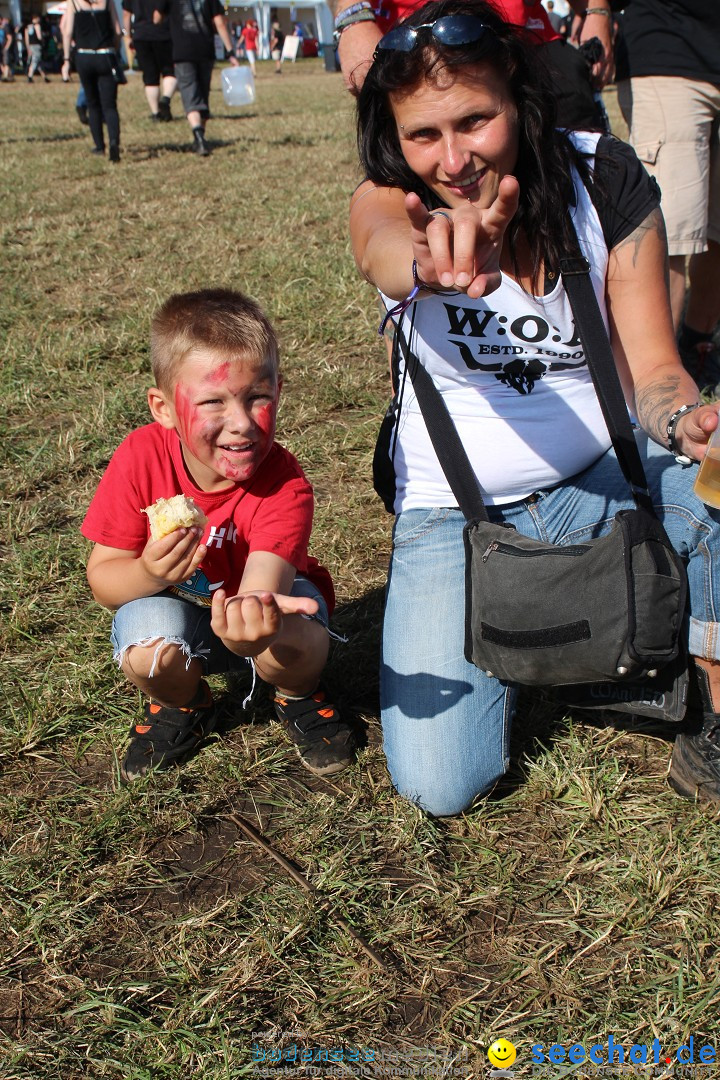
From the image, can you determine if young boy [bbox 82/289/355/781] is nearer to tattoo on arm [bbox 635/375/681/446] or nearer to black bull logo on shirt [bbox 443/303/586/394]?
black bull logo on shirt [bbox 443/303/586/394]

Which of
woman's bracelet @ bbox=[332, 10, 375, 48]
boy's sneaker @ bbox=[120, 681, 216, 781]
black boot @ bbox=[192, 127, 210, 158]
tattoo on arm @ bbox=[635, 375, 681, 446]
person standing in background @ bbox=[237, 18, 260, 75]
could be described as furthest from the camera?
person standing in background @ bbox=[237, 18, 260, 75]

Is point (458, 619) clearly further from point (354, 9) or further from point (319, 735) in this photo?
point (354, 9)

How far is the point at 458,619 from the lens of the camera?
2.48 metres

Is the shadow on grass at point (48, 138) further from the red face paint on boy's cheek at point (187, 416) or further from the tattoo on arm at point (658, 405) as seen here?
the tattoo on arm at point (658, 405)

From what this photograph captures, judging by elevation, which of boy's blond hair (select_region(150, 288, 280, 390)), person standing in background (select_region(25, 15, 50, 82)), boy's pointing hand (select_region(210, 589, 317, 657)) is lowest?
boy's pointing hand (select_region(210, 589, 317, 657))

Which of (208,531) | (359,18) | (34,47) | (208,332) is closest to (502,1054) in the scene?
(208,531)

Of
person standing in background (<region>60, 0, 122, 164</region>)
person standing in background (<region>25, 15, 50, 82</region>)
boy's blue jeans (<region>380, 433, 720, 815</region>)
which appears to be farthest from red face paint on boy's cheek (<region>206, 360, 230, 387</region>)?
person standing in background (<region>25, 15, 50, 82</region>)

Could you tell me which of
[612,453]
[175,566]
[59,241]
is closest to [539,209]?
[612,453]

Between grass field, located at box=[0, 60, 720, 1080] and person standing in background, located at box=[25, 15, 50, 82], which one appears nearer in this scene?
grass field, located at box=[0, 60, 720, 1080]

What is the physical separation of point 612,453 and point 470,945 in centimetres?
134

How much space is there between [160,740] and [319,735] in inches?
15.9

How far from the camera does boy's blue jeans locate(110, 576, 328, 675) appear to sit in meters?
2.33

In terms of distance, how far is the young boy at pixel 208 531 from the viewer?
226cm

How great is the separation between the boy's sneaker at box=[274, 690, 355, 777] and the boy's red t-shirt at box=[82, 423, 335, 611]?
348 millimetres
